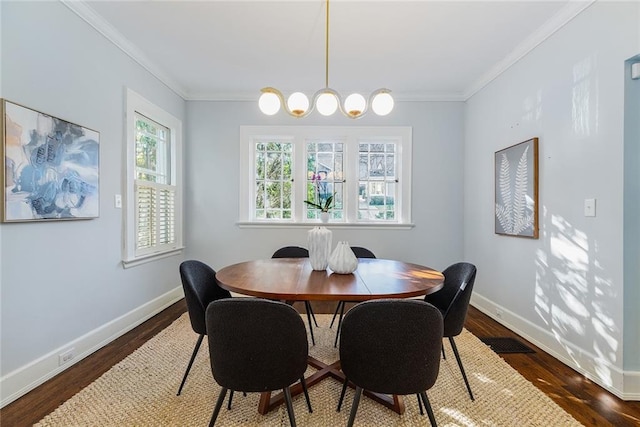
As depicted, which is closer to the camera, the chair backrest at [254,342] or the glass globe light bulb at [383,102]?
the chair backrest at [254,342]

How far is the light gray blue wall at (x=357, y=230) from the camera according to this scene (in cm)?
391

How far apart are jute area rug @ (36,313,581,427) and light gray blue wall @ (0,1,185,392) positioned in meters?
0.51

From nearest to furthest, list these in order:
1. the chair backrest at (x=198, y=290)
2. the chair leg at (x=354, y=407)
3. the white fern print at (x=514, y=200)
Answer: the chair leg at (x=354, y=407)
the chair backrest at (x=198, y=290)
the white fern print at (x=514, y=200)

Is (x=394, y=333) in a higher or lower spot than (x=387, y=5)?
lower

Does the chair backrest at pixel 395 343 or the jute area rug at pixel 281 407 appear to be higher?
the chair backrest at pixel 395 343

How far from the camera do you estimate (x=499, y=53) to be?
9.48 ft

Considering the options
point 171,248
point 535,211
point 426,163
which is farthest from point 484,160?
point 171,248

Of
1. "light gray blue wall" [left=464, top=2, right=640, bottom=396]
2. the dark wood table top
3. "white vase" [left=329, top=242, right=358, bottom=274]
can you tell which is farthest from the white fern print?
"white vase" [left=329, top=242, right=358, bottom=274]

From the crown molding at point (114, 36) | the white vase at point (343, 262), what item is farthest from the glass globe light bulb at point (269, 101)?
the crown molding at point (114, 36)

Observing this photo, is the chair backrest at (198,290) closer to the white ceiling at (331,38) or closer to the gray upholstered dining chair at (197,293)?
the gray upholstered dining chair at (197,293)

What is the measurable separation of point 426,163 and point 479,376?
2561 millimetres

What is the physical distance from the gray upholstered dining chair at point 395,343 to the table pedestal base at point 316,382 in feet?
1.63

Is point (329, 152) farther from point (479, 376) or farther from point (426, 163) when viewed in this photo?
point (479, 376)

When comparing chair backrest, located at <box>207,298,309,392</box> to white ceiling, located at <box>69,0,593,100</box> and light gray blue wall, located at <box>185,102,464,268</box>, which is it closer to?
white ceiling, located at <box>69,0,593,100</box>
